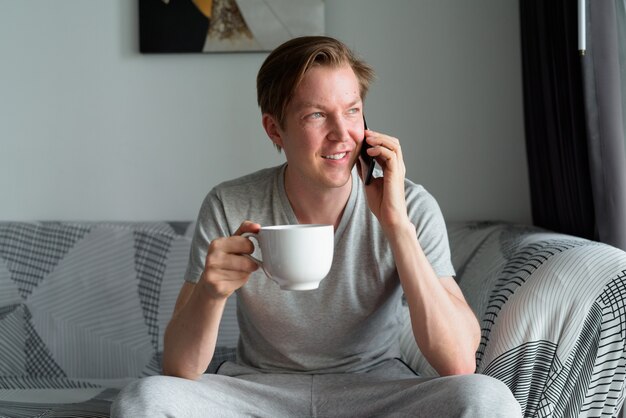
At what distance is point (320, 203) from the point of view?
5.35 ft

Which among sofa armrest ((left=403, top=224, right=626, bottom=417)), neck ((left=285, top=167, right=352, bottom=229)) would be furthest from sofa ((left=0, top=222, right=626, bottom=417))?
neck ((left=285, top=167, right=352, bottom=229))

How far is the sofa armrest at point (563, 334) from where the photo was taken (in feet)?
4.77

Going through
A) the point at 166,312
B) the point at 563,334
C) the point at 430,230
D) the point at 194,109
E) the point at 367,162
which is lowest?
the point at 166,312

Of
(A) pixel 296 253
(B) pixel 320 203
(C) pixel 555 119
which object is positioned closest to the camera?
(A) pixel 296 253

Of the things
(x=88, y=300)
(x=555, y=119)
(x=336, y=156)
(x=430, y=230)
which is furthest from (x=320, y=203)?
(x=88, y=300)

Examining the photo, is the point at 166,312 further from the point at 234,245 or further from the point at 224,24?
the point at 234,245

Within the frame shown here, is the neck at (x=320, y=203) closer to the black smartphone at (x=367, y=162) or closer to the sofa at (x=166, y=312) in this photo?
the black smartphone at (x=367, y=162)

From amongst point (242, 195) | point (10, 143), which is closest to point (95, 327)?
point (10, 143)

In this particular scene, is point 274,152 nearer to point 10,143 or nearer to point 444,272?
point 10,143

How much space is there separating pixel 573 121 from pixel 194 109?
127 cm

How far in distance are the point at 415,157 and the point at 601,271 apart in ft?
3.80

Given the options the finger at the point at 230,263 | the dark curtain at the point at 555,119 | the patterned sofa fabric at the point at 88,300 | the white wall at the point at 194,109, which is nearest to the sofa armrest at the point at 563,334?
the dark curtain at the point at 555,119

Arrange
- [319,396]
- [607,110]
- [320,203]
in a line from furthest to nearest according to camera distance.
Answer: [607,110], [320,203], [319,396]

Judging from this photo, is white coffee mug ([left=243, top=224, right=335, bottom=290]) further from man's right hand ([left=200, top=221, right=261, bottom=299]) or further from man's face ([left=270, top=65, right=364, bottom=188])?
man's face ([left=270, top=65, right=364, bottom=188])
